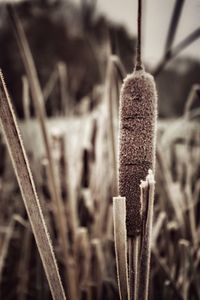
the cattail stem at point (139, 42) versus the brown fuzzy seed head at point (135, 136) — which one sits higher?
the cattail stem at point (139, 42)

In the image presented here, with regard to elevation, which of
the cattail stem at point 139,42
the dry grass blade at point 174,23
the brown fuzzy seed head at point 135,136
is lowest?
the brown fuzzy seed head at point 135,136

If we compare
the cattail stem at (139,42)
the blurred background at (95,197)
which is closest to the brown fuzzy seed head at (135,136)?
the cattail stem at (139,42)

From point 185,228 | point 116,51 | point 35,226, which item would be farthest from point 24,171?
point 185,228

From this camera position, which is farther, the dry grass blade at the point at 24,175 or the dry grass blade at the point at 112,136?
the dry grass blade at the point at 112,136

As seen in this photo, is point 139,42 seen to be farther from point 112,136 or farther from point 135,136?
point 112,136

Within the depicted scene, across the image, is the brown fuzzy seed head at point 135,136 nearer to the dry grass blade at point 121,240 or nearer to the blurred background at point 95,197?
the dry grass blade at point 121,240

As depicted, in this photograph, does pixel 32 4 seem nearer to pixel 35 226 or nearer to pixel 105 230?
pixel 105 230
